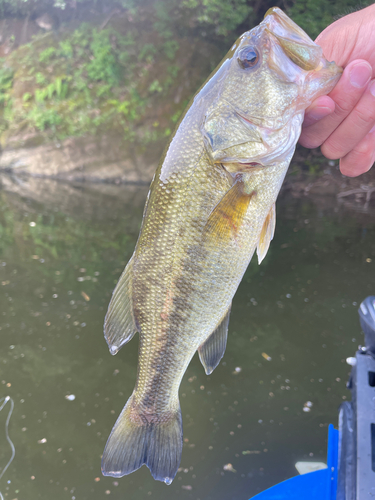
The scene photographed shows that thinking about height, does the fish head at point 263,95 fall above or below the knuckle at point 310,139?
below

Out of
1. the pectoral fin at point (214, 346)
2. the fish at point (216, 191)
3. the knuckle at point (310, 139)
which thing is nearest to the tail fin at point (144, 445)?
the fish at point (216, 191)

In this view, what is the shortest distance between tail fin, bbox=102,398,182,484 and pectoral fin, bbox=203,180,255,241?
2.38ft

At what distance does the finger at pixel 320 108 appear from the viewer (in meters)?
1.39

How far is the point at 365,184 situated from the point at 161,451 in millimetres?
10234

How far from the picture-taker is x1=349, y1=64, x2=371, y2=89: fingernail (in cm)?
130

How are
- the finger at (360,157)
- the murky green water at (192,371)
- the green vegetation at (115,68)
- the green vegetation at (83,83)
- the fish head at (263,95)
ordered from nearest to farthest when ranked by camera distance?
the fish head at (263,95)
the finger at (360,157)
the murky green water at (192,371)
the green vegetation at (115,68)
the green vegetation at (83,83)

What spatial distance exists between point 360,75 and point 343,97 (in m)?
0.09

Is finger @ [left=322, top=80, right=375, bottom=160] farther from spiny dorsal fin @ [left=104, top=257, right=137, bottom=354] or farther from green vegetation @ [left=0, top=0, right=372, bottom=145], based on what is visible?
green vegetation @ [left=0, top=0, right=372, bottom=145]

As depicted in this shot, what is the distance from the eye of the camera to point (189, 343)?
1.42 meters

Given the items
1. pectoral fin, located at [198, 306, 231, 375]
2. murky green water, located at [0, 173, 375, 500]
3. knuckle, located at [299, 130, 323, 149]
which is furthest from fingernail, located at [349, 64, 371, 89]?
murky green water, located at [0, 173, 375, 500]

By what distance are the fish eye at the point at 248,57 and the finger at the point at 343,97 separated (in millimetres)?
304

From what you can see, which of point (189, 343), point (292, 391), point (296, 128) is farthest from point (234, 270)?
point (292, 391)

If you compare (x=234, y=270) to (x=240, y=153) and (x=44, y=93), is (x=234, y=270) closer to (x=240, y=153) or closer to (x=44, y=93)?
(x=240, y=153)

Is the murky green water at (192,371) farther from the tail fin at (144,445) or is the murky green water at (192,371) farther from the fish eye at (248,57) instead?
the fish eye at (248,57)
